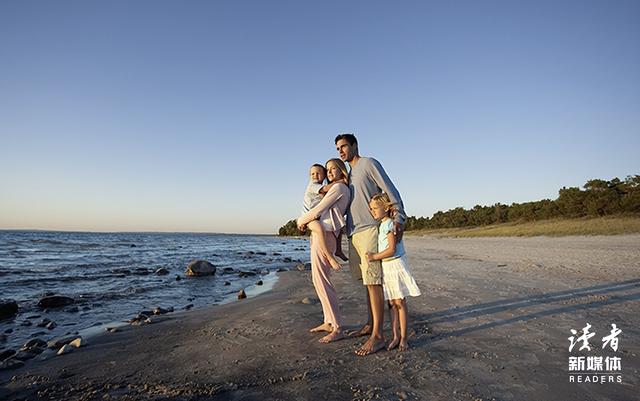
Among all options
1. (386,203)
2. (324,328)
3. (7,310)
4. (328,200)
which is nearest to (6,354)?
(7,310)

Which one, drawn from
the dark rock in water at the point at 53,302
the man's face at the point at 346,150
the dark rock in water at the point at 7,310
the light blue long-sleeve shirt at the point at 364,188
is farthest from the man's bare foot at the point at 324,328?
the dark rock in water at the point at 53,302

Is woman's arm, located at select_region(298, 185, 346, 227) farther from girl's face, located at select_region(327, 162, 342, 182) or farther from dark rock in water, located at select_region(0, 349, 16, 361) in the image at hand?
dark rock in water, located at select_region(0, 349, 16, 361)

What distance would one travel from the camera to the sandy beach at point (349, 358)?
3123 mm

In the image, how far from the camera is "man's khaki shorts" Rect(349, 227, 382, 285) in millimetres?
4344

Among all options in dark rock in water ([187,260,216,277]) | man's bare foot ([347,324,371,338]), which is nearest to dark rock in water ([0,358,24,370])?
man's bare foot ([347,324,371,338])

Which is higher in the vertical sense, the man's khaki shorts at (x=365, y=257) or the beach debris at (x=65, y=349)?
the man's khaki shorts at (x=365, y=257)

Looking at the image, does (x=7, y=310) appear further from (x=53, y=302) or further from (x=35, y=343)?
(x=35, y=343)

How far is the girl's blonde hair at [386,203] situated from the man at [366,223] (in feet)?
0.17

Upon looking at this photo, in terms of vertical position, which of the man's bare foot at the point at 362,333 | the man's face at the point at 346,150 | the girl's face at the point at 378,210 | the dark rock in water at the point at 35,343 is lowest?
the dark rock in water at the point at 35,343

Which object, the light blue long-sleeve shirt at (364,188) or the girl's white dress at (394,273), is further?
the light blue long-sleeve shirt at (364,188)

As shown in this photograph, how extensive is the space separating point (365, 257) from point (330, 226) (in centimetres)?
64

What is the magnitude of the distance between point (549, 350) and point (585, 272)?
813 cm

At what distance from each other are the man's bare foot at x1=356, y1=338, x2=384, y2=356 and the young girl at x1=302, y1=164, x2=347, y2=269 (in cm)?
104

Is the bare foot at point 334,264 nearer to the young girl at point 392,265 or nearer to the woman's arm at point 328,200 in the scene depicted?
the young girl at point 392,265
